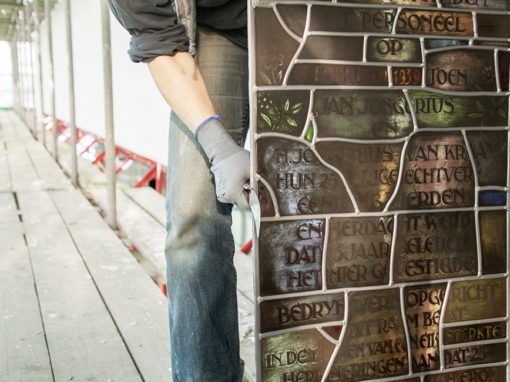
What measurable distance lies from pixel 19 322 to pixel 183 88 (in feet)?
3.12

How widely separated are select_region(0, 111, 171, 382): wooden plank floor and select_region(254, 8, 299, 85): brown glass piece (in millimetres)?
734

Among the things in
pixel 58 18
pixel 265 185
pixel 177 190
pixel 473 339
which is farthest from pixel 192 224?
pixel 58 18

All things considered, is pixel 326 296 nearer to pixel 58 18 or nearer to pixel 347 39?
pixel 347 39

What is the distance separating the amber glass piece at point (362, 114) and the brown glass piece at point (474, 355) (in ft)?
1.29

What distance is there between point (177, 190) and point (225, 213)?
94mm

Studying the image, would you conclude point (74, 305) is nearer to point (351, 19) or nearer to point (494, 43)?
point (351, 19)

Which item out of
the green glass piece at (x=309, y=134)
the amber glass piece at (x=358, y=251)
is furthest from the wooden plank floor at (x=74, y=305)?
the green glass piece at (x=309, y=134)

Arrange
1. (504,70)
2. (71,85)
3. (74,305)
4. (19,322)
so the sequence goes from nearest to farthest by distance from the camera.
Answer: (504,70)
(19,322)
(74,305)
(71,85)

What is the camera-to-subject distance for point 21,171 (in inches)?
173

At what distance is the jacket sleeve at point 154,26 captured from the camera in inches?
37.0

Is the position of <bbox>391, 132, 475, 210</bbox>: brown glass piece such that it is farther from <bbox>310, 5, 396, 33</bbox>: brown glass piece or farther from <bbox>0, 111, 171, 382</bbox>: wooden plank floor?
<bbox>0, 111, 171, 382</bbox>: wooden plank floor

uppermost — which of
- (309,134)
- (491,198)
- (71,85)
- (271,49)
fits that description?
(71,85)

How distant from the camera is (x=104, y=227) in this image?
8.49 ft

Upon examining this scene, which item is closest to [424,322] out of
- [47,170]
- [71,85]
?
[71,85]
